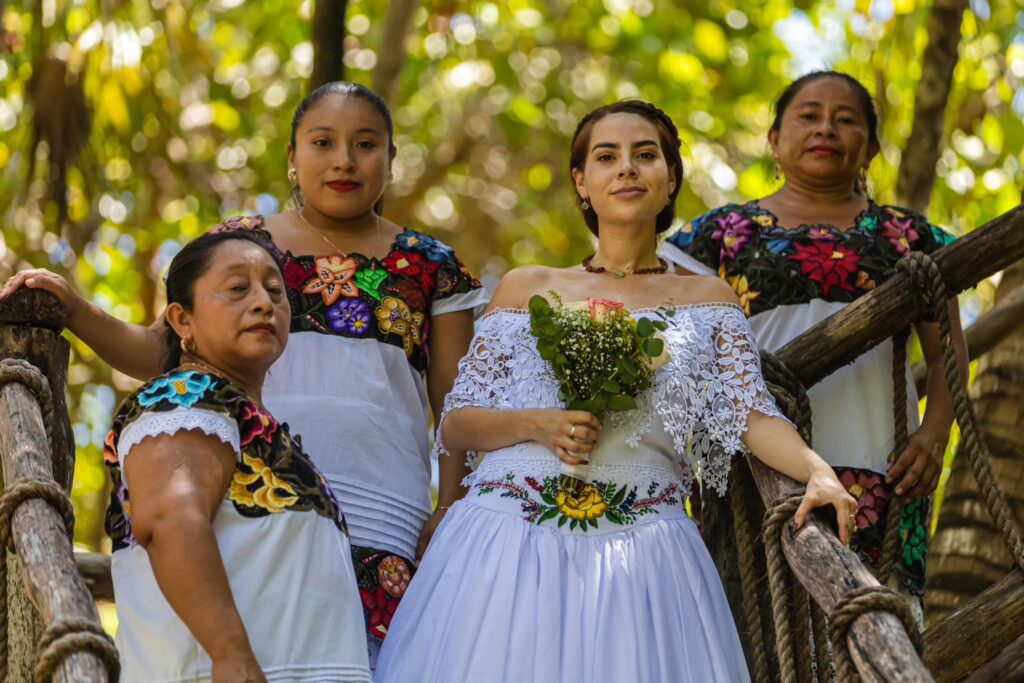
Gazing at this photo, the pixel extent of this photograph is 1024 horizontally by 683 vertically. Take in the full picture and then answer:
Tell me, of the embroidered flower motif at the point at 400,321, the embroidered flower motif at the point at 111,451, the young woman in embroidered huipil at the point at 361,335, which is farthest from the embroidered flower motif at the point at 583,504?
the embroidered flower motif at the point at 111,451

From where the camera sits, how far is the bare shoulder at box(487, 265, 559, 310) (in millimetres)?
3969

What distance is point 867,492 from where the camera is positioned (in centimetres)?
421

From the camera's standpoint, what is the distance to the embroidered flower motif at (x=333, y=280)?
13.2ft

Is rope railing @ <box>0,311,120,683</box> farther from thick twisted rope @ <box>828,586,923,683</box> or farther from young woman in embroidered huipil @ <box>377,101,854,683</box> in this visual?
thick twisted rope @ <box>828,586,923,683</box>

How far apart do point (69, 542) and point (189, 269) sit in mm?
645

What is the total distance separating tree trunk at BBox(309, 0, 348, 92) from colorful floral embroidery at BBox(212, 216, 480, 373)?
1.42 m

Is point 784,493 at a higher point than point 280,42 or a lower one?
lower

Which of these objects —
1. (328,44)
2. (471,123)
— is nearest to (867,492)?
(328,44)

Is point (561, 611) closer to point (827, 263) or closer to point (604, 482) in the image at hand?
point (604, 482)

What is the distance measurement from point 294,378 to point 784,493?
1311 mm

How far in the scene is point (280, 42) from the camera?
9.10 m

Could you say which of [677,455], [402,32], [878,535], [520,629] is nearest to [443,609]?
[520,629]

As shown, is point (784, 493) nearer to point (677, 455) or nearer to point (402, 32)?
point (677, 455)

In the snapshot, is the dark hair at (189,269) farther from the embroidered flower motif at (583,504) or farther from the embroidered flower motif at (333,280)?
the embroidered flower motif at (583,504)
